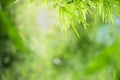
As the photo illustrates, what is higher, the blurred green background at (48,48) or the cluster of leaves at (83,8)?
the cluster of leaves at (83,8)

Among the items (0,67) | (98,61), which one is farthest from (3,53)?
(98,61)

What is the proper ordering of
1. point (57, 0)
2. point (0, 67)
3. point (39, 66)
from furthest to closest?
point (39, 66) < point (0, 67) < point (57, 0)

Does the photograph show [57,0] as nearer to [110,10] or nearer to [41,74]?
[110,10]

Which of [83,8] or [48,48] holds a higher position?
[83,8]

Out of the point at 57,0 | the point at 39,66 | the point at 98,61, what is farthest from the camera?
the point at 39,66

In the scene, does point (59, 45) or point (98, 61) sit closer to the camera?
point (98, 61)

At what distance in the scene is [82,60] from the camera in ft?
5.49

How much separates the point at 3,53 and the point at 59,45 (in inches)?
10.7

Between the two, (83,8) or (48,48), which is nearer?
(83,8)

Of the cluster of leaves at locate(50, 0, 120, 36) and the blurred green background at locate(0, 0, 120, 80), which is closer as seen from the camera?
the cluster of leaves at locate(50, 0, 120, 36)

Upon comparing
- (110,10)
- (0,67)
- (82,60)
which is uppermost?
(110,10)

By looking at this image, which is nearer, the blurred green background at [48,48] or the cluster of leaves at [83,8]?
the cluster of leaves at [83,8]

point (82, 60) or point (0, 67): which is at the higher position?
point (0, 67)

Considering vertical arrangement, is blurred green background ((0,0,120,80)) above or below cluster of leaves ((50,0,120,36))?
below
